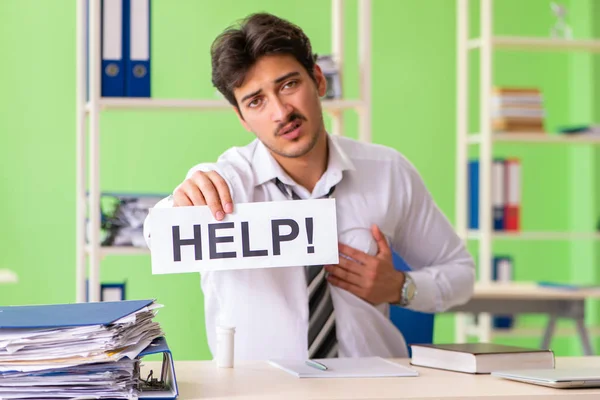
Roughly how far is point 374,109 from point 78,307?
4.05m

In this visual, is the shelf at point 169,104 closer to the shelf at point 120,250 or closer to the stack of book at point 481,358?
the shelf at point 120,250

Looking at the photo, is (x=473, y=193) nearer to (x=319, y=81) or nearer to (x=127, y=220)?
(x=127, y=220)

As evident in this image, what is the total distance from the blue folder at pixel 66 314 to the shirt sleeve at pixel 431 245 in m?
0.99

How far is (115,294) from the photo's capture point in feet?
9.93

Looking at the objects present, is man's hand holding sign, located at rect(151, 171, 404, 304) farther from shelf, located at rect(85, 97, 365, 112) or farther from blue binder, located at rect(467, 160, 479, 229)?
blue binder, located at rect(467, 160, 479, 229)

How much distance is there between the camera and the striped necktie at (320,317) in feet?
6.59

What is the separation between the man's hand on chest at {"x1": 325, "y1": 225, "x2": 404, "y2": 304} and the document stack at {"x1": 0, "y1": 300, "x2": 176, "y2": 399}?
791mm

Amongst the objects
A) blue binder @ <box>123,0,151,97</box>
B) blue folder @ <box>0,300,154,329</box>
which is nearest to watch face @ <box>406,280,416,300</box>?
blue folder @ <box>0,300,154,329</box>

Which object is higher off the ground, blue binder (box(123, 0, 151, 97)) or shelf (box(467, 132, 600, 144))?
blue binder (box(123, 0, 151, 97))

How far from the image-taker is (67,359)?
4.13 ft

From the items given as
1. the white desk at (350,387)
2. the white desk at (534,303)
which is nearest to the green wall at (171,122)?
the white desk at (534,303)

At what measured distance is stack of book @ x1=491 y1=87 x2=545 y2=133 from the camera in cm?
444

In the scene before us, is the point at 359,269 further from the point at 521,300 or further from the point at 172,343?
the point at 172,343

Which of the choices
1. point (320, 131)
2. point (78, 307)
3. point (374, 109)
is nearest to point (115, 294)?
point (320, 131)
